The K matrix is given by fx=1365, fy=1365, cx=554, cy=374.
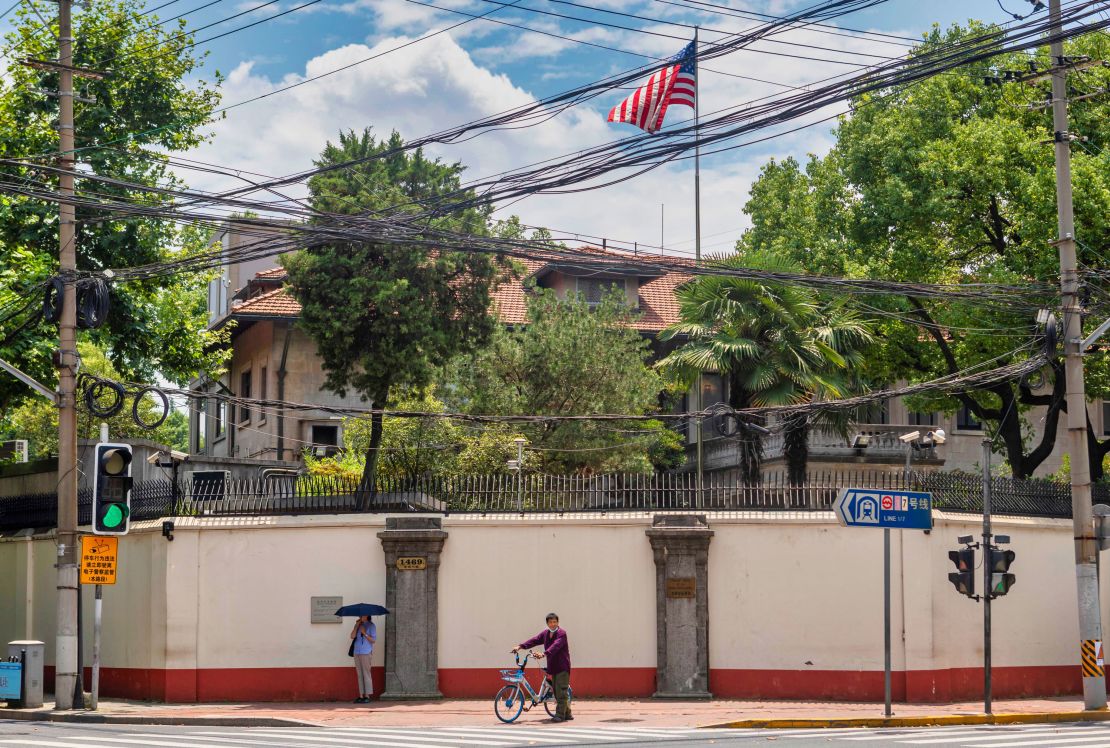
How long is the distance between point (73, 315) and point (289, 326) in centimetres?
2037

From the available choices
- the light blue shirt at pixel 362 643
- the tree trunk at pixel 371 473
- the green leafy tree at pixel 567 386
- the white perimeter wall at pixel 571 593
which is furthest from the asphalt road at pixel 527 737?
the green leafy tree at pixel 567 386

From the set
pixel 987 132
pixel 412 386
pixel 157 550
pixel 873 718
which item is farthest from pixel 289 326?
pixel 873 718

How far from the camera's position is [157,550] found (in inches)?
989

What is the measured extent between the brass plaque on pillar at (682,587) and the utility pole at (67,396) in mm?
10048

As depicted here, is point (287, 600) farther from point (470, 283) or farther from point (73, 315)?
point (470, 283)

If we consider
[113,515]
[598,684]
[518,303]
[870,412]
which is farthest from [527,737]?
[518,303]

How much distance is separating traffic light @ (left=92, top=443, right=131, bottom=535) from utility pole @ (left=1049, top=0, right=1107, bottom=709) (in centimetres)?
1549

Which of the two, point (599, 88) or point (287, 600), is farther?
point (287, 600)

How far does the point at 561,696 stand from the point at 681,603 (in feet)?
13.5

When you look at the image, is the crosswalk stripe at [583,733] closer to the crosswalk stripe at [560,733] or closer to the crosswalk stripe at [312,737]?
the crosswalk stripe at [560,733]

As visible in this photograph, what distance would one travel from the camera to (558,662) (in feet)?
68.3

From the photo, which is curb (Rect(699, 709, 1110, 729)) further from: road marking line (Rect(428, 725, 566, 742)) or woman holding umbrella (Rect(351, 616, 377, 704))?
woman holding umbrella (Rect(351, 616, 377, 704))

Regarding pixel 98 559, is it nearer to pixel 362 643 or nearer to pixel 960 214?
pixel 362 643

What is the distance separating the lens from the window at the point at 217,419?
4991 centimetres
